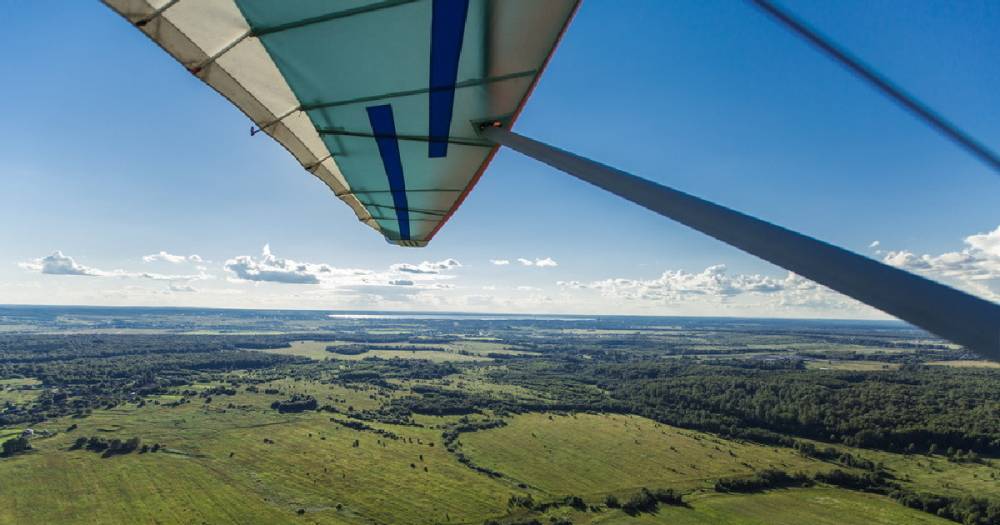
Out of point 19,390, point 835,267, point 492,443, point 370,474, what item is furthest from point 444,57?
point 19,390

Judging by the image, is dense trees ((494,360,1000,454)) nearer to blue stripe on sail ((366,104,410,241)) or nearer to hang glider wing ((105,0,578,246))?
blue stripe on sail ((366,104,410,241))

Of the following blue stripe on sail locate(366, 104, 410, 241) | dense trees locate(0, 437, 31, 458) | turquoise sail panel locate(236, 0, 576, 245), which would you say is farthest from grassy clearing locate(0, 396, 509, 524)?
turquoise sail panel locate(236, 0, 576, 245)

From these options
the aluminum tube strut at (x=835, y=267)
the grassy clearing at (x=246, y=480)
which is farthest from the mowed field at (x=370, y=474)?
the aluminum tube strut at (x=835, y=267)

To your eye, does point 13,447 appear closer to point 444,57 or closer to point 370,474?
point 370,474

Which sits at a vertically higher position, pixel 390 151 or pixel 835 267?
pixel 390 151

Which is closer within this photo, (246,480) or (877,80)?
(877,80)

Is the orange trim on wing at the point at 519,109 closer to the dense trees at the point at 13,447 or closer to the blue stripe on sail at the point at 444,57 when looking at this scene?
the blue stripe on sail at the point at 444,57

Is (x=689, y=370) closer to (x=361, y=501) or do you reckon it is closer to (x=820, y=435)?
(x=820, y=435)
